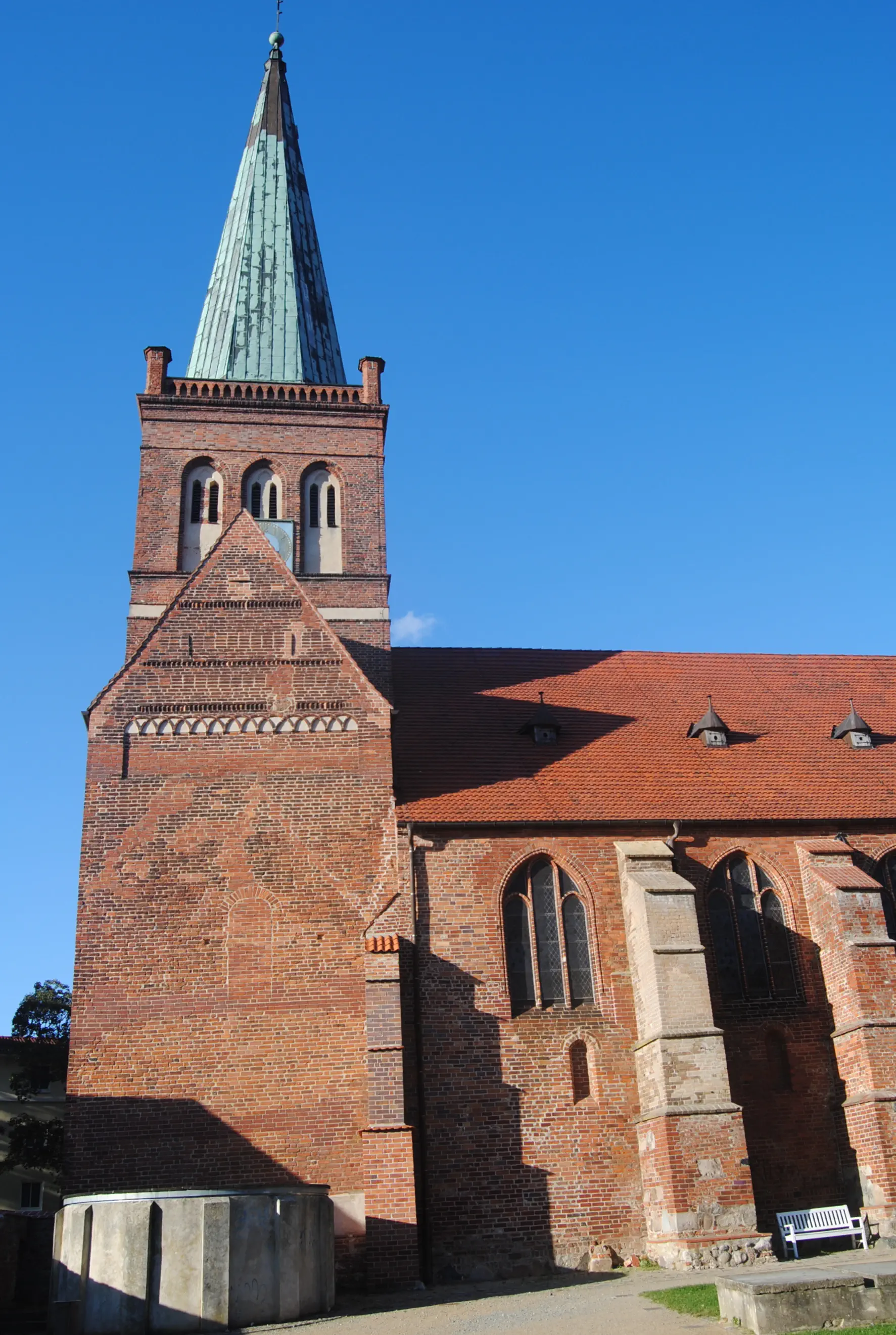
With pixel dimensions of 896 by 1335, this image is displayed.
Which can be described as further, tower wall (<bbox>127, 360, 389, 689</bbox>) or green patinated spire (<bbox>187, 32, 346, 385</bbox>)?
green patinated spire (<bbox>187, 32, 346, 385</bbox>)

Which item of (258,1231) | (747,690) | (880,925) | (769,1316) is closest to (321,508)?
(747,690)

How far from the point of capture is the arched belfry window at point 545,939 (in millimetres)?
19266

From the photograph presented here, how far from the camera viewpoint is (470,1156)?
58.7 feet

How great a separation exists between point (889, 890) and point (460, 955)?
26.2ft

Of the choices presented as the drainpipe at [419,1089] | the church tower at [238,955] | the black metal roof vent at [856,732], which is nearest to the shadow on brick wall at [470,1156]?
the drainpipe at [419,1089]

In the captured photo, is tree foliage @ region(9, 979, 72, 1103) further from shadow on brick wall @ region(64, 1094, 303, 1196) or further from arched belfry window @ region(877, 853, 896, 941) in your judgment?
arched belfry window @ region(877, 853, 896, 941)

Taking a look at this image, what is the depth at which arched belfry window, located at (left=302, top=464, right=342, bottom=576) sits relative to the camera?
83.7 feet

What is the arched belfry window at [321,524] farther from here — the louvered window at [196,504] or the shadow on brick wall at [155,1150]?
the shadow on brick wall at [155,1150]

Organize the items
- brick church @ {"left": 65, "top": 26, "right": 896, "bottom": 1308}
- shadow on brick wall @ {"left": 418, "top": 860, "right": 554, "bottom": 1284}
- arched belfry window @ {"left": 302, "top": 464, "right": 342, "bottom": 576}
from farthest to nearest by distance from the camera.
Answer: arched belfry window @ {"left": 302, "top": 464, "right": 342, "bottom": 576}
brick church @ {"left": 65, "top": 26, "right": 896, "bottom": 1308}
shadow on brick wall @ {"left": 418, "top": 860, "right": 554, "bottom": 1284}

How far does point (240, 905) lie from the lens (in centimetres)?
1911

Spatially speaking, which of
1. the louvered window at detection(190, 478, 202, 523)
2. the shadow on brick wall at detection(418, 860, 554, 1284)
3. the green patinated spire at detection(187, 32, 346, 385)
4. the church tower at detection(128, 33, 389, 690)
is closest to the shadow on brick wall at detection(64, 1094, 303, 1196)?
the shadow on brick wall at detection(418, 860, 554, 1284)

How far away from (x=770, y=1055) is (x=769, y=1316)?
8.28 m

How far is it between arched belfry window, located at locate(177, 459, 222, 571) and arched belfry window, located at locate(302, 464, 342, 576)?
1853 millimetres

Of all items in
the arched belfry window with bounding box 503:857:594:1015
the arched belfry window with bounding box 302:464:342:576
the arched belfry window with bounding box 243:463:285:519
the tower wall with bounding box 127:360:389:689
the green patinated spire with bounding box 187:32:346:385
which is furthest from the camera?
the green patinated spire with bounding box 187:32:346:385
